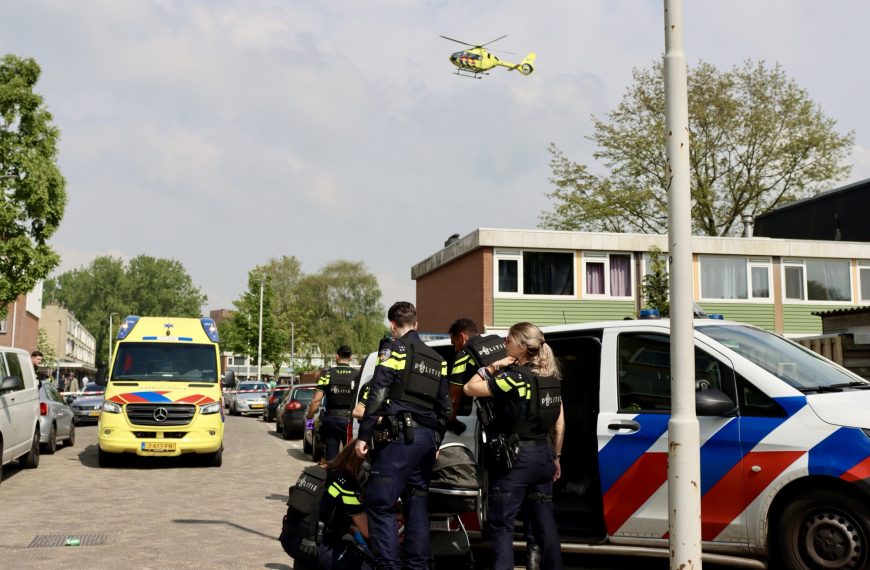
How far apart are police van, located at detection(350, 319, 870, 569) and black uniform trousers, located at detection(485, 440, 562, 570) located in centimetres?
78

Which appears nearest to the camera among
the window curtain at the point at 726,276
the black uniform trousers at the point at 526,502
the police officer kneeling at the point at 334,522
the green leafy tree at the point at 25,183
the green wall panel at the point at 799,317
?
the black uniform trousers at the point at 526,502

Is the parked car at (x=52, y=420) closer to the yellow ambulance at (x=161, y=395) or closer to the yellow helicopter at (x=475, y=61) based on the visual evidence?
the yellow ambulance at (x=161, y=395)

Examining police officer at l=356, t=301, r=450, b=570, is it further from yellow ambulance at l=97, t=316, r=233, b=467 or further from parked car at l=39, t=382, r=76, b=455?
parked car at l=39, t=382, r=76, b=455

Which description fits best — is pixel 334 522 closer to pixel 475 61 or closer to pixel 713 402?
pixel 713 402

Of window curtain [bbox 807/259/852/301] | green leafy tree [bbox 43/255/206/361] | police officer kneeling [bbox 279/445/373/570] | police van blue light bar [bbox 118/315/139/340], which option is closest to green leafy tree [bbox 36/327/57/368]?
green leafy tree [bbox 43/255/206/361]

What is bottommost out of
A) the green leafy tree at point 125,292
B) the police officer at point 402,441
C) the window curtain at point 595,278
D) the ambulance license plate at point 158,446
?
the ambulance license plate at point 158,446

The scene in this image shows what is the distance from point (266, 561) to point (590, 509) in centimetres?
274

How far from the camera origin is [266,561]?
741 centimetres

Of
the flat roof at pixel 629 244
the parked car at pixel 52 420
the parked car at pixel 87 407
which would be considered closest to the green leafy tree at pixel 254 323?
the flat roof at pixel 629 244

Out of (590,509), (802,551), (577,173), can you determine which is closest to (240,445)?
(590,509)

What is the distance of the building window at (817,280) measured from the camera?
109 ft

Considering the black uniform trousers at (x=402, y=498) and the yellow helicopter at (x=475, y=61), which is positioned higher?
the yellow helicopter at (x=475, y=61)

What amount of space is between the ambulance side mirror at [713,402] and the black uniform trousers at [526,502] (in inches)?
41.7

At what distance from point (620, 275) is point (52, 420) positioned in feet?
68.1
